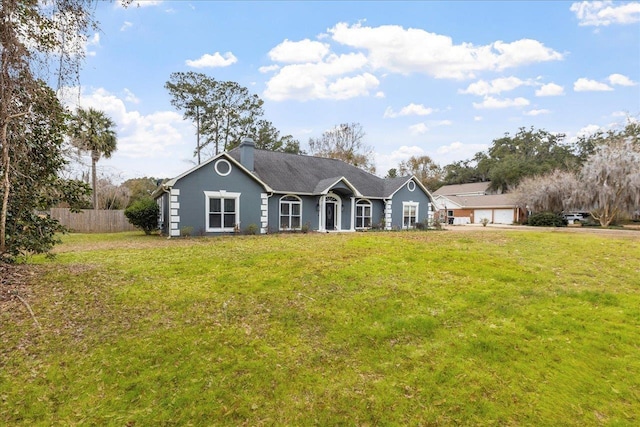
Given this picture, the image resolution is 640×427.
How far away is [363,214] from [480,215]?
28.1 meters

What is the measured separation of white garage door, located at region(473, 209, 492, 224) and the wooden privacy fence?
40.5 metres

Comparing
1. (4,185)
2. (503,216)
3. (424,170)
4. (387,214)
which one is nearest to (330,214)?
(387,214)

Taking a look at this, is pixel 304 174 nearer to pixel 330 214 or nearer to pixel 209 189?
pixel 330 214

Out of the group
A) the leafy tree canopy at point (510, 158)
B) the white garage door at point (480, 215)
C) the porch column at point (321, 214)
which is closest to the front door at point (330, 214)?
the porch column at point (321, 214)

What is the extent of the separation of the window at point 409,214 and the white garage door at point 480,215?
77.0ft

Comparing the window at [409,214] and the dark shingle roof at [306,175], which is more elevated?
the dark shingle roof at [306,175]

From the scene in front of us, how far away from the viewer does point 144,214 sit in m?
18.9

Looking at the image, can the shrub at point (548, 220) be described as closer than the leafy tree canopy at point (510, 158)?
Yes

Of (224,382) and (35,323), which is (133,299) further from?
(224,382)

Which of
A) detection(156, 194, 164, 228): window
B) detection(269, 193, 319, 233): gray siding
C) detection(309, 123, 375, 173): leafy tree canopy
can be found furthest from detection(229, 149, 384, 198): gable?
detection(309, 123, 375, 173): leafy tree canopy

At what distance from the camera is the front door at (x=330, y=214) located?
21234 mm

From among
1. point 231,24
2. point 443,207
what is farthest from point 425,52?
point 443,207

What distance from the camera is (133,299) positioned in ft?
19.4

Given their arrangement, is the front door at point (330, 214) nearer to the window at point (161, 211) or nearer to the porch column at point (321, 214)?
the porch column at point (321, 214)
